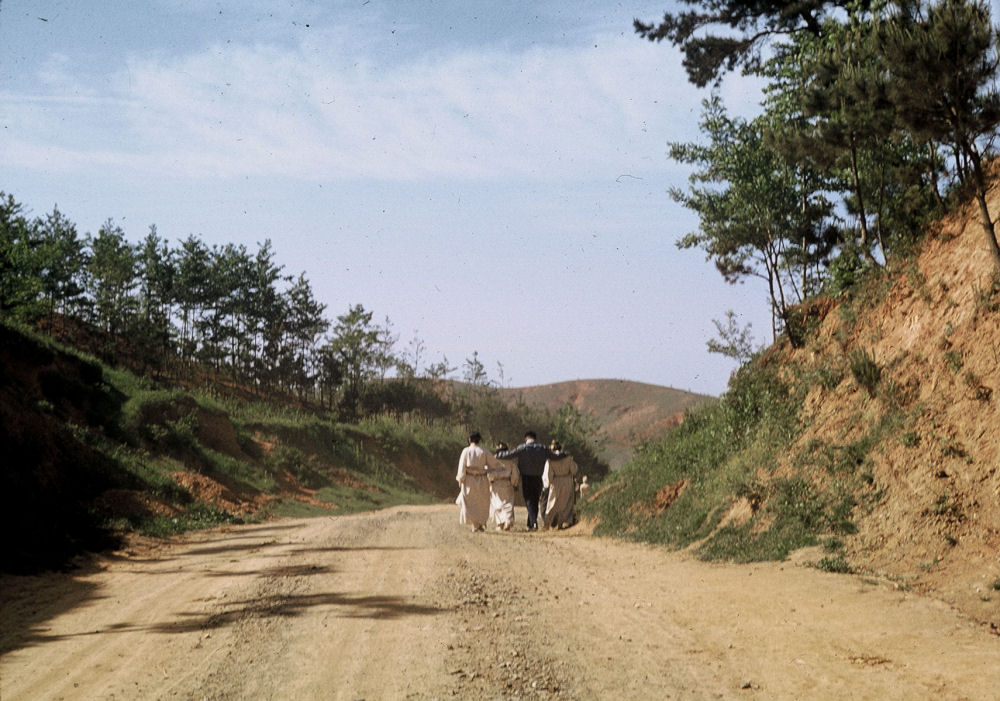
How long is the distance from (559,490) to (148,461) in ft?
41.5

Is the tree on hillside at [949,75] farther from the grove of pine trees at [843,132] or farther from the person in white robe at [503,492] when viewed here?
the person in white robe at [503,492]

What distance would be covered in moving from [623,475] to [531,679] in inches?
614

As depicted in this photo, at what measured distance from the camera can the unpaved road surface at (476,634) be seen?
545 centimetres

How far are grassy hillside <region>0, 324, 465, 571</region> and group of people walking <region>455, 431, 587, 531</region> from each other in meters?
6.28

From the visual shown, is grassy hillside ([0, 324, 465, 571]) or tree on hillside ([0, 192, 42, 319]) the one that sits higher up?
tree on hillside ([0, 192, 42, 319])

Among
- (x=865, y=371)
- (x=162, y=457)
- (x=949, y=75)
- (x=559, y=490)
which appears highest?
(x=949, y=75)

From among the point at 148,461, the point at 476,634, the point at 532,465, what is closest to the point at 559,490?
the point at 532,465

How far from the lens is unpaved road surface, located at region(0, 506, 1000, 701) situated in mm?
5449

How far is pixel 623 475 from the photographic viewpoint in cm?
2084

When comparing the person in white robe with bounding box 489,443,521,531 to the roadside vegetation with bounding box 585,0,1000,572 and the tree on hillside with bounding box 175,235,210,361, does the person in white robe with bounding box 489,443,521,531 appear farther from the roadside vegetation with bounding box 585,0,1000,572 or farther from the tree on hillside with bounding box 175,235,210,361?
the tree on hillside with bounding box 175,235,210,361

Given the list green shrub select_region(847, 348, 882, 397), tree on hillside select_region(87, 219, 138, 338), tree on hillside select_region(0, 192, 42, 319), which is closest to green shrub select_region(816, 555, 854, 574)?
green shrub select_region(847, 348, 882, 397)

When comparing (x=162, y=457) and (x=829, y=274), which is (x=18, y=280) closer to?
(x=162, y=457)

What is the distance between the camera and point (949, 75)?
40.1 feet

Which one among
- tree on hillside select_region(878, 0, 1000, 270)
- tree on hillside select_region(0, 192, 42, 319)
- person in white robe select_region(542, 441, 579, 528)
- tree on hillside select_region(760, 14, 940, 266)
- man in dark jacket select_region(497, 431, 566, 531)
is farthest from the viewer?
tree on hillside select_region(0, 192, 42, 319)
